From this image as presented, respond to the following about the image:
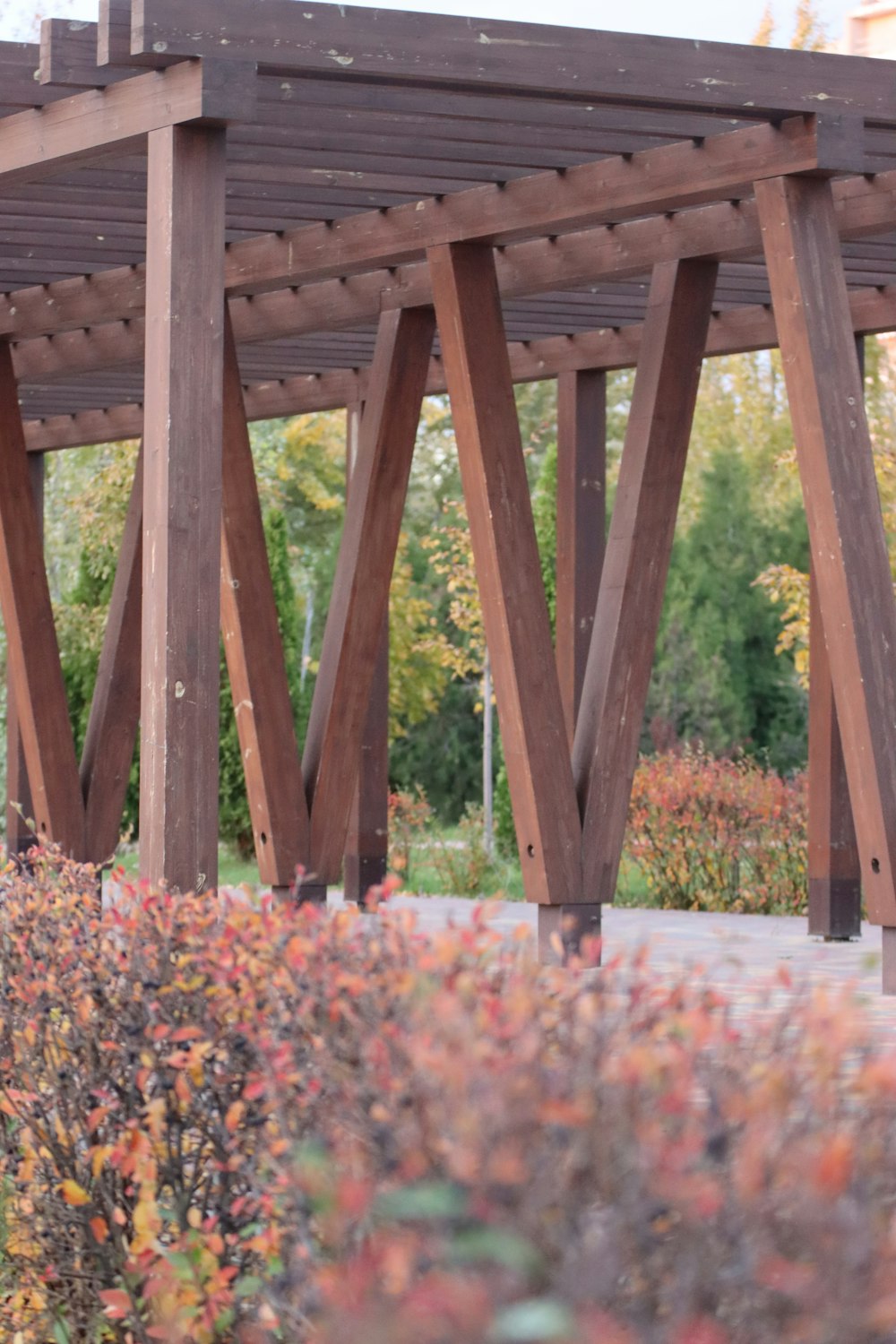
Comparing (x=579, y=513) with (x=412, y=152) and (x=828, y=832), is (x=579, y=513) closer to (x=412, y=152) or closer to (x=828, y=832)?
(x=828, y=832)

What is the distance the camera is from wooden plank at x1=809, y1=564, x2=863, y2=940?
→ 10.9 m

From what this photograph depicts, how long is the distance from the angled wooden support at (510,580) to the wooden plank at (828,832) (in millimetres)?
2588

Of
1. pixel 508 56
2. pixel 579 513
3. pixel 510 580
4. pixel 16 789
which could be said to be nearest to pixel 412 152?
pixel 508 56

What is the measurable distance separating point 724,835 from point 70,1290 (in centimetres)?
990

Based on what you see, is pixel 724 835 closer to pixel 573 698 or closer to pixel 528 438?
pixel 573 698

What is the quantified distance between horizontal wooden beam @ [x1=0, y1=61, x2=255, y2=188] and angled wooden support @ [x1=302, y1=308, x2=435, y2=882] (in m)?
2.85

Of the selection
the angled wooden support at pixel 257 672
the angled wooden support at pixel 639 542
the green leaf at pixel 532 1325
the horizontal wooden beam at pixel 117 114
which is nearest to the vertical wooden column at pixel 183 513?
the horizontal wooden beam at pixel 117 114

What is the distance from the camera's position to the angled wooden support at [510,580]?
863 centimetres

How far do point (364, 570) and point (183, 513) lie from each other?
3.90 metres

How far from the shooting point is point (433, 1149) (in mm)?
2447

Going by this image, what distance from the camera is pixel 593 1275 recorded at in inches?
79.4

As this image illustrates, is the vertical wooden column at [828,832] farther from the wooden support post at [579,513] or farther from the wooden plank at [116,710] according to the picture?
the wooden plank at [116,710]

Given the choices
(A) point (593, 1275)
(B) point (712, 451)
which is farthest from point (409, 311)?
(B) point (712, 451)

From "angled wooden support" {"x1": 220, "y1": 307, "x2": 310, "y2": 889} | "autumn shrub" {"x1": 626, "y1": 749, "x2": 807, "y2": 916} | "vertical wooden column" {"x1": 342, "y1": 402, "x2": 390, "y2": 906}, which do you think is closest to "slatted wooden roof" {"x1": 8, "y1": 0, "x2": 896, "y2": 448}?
"angled wooden support" {"x1": 220, "y1": 307, "x2": 310, "y2": 889}
